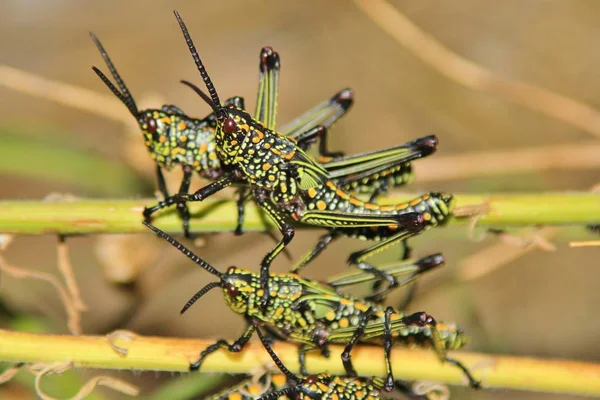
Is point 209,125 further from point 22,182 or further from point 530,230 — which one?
point 22,182

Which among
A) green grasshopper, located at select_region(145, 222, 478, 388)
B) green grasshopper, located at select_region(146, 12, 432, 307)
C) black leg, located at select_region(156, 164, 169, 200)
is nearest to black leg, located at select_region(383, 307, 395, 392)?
green grasshopper, located at select_region(145, 222, 478, 388)

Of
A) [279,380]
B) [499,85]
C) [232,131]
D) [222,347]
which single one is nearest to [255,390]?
[279,380]

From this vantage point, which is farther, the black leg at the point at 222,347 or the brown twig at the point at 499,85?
the brown twig at the point at 499,85

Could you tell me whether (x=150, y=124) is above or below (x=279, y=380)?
above

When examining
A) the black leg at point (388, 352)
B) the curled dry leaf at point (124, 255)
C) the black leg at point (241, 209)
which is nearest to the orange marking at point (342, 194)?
the black leg at point (241, 209)

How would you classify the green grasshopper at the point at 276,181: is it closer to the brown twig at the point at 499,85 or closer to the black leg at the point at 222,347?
the black leg at the point at 222,347

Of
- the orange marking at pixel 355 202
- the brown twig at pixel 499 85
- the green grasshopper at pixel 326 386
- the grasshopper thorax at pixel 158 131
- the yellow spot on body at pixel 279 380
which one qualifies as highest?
the brown twig at pixel 499 85

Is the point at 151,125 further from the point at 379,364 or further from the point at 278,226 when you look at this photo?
the point at 379,364

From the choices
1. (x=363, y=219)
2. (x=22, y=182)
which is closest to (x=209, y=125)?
(x=363, y=219)
